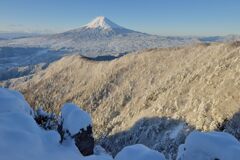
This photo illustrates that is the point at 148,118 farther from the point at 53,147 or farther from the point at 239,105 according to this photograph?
the point at 53,147

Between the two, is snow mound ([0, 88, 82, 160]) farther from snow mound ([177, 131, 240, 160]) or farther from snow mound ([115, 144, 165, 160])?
snow mound ([177, 131, 240, 160])

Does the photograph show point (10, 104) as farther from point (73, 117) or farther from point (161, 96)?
point (161, 96)

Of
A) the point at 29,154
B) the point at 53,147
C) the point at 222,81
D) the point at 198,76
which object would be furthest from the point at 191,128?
the point at 29,154

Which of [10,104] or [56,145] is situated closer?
[56,145]

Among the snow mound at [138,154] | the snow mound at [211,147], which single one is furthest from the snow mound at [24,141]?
the snow mound at [211,147]

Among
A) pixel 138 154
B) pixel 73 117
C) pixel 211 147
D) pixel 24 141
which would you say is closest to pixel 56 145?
pixel 24 141

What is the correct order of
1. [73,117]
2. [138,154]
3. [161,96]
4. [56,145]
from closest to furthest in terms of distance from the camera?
[138,154], [56,145], [73,117], [161,96]
